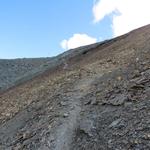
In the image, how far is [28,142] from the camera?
1319 centimetres

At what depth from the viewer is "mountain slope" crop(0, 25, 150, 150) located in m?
11.7

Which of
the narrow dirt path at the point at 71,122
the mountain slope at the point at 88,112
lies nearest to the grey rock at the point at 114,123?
the mountain slope at the point at 88,112

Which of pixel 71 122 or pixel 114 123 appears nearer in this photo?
pixel 114 123

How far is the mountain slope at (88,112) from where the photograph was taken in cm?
1170

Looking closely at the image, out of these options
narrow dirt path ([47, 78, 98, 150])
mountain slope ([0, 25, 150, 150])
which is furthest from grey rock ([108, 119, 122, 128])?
narrow dirt path ([47, 78, 98, 150])

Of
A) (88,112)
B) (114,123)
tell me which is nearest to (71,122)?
(88,112)

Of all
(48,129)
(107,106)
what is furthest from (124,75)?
(48,129)

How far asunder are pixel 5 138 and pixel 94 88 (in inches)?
155

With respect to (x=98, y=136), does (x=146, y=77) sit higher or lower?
higher

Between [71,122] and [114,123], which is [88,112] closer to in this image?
[71,122]

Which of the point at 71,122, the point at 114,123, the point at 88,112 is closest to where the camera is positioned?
the point at 114,123

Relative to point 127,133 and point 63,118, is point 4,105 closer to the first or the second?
point 63,118

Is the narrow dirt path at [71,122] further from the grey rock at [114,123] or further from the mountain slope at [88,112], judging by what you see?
the grey rock at [114,123]

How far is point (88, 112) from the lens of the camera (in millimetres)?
13773
